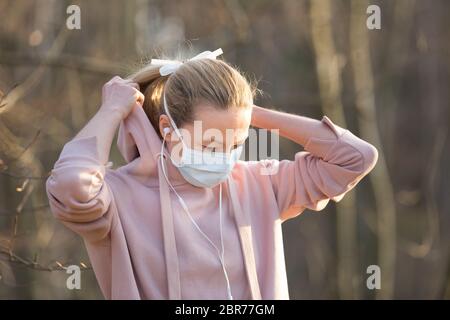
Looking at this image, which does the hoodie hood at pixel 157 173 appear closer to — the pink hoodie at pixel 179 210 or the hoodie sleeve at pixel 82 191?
the pink hoodie at pixel 179 210

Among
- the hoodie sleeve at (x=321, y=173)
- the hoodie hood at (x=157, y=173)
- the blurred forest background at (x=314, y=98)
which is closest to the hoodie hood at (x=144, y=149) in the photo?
the hoodie hood at (x=157, y=173)

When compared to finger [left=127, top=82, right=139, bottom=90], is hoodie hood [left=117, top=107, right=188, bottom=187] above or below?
below

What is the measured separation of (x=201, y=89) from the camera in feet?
9.80

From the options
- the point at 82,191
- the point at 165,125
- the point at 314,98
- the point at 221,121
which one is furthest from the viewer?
the point at 314,98

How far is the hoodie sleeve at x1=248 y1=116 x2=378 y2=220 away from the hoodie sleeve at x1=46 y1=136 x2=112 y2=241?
22.8 inches

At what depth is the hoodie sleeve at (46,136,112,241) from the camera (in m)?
2.78

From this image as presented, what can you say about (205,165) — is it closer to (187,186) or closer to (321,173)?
(187,186)

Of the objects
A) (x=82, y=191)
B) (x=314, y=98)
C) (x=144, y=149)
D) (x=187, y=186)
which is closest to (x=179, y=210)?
(x=187, y=186)

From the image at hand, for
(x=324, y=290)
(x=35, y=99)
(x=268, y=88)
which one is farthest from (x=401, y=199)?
(x=35, y=99)

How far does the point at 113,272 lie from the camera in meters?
2.93

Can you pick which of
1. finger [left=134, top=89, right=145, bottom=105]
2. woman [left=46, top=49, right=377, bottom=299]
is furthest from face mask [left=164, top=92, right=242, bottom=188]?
finger [left=134, top=89, right=145, bottom=105]

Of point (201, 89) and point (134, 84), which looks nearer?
point (201, 89)

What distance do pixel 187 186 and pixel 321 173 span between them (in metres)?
0.43

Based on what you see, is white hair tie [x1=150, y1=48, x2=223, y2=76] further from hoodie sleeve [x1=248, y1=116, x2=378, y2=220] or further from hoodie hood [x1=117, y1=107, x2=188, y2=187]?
hoodie sleeve [x1=248, y1=116, x2=378, y2=220]
